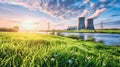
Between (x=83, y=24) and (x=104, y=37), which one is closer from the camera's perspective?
(x=83, y=24)

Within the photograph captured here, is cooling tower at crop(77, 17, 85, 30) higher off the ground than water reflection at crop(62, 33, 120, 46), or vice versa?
cooling tower at crop(77, 17, 85, 30)

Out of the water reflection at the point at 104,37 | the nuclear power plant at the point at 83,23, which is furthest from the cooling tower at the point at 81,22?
the water reflection at the point at 104,37

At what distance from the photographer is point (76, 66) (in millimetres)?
2664

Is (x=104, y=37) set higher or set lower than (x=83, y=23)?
lower

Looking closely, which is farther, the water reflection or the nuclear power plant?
the water reflection

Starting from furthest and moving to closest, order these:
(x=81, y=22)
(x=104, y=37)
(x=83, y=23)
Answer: (x=104, y=37) < (x=83, y=23) < (x=81, y=22)

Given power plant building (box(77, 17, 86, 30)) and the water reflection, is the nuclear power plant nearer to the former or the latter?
power plant building (box(77, 17, 86, 30))

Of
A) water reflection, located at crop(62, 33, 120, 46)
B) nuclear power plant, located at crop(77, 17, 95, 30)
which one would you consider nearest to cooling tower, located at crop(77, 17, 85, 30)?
nuclear power plant, located at crop(77, 17, 95, 30)

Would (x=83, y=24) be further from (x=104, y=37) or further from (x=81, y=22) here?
(x=104, y=37)

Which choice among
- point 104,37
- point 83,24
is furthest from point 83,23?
point 104,37

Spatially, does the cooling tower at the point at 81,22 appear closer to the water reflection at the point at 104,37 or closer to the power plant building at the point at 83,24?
the power plant building at the point at 83,24

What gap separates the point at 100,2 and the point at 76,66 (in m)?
3.94

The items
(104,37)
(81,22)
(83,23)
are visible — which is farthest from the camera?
(104,37)

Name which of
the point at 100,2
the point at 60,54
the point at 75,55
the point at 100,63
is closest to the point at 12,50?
the point at 60,54
